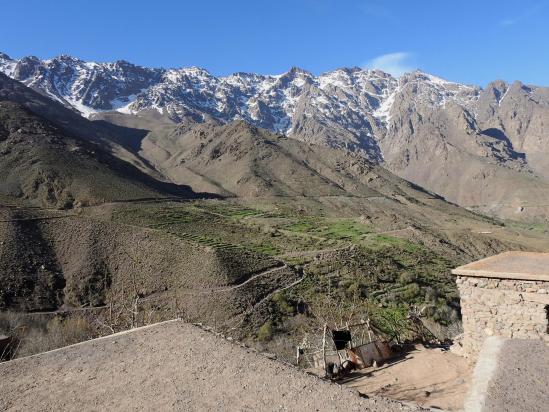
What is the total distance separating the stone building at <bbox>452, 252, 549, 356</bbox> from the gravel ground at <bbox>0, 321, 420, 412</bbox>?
5877 mm

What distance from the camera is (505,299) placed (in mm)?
13023

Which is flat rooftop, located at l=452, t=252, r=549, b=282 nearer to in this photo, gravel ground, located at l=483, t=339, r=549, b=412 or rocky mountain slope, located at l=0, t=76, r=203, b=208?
gravel ground, located at l=483, t=339, r=549, b=412

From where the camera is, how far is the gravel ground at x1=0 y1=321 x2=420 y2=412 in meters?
8.95

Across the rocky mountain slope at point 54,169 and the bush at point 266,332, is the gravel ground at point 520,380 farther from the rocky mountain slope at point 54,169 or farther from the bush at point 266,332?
the rocky mountain slope at point 54,169

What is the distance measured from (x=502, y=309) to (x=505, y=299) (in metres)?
0.31

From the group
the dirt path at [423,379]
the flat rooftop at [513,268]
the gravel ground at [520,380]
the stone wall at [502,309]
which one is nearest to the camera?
the gravel ground at [520,380]

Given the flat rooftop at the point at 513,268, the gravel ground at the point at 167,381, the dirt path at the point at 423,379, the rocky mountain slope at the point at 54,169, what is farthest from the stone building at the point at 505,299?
the rocky mountain slope at the point at 54,169

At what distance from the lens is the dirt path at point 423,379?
11.4 m

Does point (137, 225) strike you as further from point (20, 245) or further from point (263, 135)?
point (263, 135)

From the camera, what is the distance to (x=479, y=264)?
1425 cm

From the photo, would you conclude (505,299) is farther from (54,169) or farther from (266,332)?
(54,169)

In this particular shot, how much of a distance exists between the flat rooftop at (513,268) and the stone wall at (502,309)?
0.21 m

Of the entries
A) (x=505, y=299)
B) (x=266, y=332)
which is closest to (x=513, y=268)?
(x=505, y=299)

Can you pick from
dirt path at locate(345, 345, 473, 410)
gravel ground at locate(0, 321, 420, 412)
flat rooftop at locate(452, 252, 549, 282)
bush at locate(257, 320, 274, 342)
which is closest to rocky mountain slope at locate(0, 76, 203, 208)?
bush at locate(257, 320, 274, 342)
